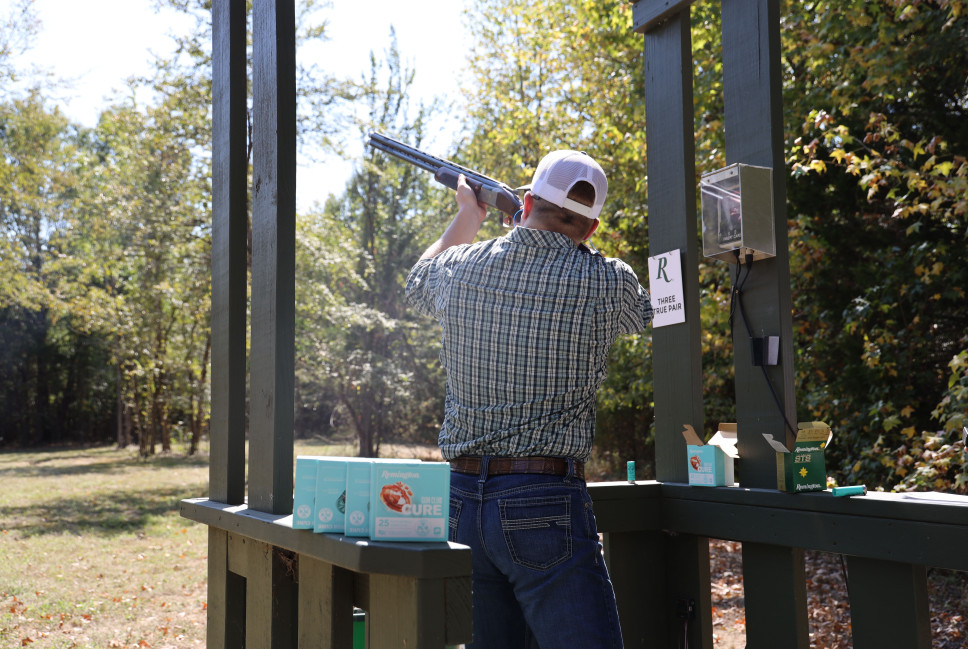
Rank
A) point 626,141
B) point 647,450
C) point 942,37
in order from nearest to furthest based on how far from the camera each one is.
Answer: point 942,37, point 626,141, point 647,450

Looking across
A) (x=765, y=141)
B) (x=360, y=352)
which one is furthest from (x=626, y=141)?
(x=360, y=352)

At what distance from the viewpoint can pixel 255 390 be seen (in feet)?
6.86

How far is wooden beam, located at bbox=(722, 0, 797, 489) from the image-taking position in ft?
7.50

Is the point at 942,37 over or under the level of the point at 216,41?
over

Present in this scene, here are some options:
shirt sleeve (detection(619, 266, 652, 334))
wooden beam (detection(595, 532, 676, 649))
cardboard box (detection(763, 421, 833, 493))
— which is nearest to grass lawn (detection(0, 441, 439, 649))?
wooden beam (detection(595, 532, 676, 649))

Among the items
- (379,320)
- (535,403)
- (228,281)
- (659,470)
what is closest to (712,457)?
(659,470)

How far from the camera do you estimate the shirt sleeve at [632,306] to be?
6.17ft

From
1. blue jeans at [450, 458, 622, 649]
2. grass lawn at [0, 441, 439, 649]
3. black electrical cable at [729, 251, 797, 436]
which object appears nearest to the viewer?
blue jeans at [450, 458, 622, 649]

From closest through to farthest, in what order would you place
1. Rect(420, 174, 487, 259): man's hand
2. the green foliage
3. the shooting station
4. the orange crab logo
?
the orange crab logo
the shooting station
Rect(420, 174, 487, 259): man's hand
the green foliage

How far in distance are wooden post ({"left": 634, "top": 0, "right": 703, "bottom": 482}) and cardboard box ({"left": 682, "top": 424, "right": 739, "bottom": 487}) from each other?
6 centimetres

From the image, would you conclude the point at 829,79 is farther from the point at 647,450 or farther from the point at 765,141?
the point at 647,450

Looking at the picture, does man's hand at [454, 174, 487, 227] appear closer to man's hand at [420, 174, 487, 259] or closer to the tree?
man's hand at [420, 174, 487, 259]

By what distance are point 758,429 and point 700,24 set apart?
21.2 ft

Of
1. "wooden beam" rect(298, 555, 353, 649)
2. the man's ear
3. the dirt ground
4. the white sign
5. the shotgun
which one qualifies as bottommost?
the dirt ground
